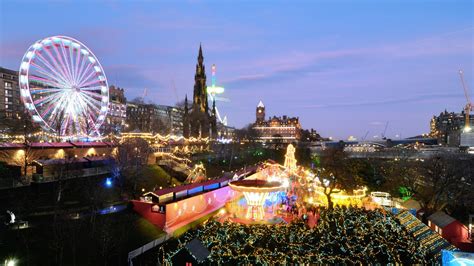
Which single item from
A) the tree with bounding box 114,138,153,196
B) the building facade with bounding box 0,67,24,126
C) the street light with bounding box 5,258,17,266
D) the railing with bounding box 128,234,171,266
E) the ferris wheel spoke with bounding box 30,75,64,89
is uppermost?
the building facade with bounding box 0,67,24,126

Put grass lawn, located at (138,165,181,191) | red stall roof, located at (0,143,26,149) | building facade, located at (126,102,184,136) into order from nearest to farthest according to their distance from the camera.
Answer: red stall roof, located at (0,143,26,149) < grass lawn, located at (138,165,181,191) < building facade, located at (126,102,184,136)

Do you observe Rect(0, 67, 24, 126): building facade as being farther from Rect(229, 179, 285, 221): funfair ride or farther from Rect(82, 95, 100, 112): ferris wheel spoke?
Rect(229, 179, 285, 221): funfair ride

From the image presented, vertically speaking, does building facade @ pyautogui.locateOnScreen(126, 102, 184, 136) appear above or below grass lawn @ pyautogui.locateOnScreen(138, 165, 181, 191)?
above

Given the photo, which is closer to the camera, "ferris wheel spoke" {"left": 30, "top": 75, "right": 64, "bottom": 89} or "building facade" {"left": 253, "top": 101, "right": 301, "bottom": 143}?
"ferris wheel spoke" {"left": 30, "top": 75, "right": 64, "bottom": 89}

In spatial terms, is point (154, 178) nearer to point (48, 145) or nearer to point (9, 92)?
point (48, 145)

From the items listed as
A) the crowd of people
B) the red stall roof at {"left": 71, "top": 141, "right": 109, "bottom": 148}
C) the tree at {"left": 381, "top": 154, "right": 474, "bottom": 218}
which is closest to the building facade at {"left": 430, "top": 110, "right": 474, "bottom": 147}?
the tree at {"left": 381, "top": 154, "right": 474, "bottom": 218}

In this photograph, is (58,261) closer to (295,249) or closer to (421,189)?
(295,249)

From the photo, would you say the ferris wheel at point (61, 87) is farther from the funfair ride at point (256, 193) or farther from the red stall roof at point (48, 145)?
the funfair ride at point (256, 193)

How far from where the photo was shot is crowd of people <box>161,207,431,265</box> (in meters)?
12.1

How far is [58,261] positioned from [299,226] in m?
10.4

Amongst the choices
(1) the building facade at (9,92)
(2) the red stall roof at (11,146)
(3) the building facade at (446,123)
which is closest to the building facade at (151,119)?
(2) the red stall roof at (11,146)

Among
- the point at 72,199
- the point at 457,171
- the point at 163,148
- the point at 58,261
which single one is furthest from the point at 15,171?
the point at 457,171

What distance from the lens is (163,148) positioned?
138 feet

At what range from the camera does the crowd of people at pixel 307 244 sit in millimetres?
12125
